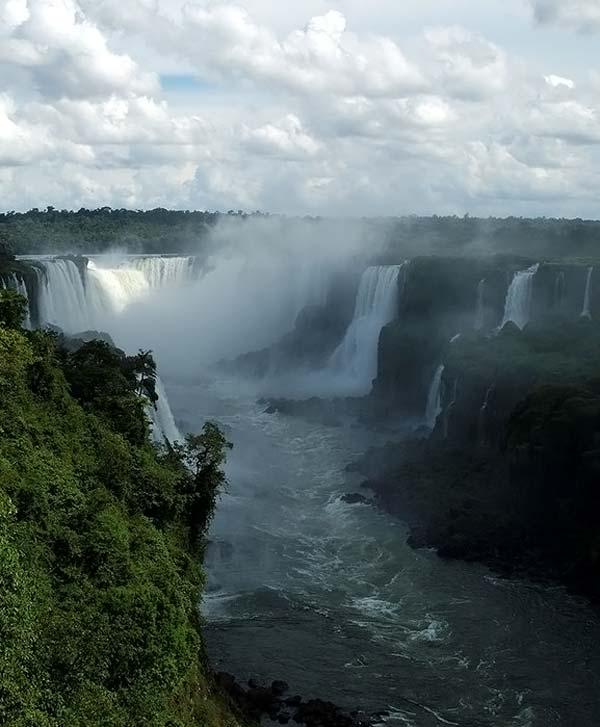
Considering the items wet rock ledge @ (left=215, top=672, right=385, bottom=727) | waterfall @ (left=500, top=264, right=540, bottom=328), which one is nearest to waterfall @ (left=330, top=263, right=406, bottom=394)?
waterfall @ (left=500, top=264, right=540, bottom=328)

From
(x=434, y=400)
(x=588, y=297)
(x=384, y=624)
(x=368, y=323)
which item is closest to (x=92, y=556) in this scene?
(x=384, y=624)

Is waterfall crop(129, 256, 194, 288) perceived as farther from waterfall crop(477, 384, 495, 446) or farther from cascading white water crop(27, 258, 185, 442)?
waterfall crop(477, 384, 495, 446)

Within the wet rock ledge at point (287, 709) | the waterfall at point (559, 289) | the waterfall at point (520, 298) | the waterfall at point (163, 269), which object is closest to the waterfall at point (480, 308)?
the waterfall at point (520, 298)

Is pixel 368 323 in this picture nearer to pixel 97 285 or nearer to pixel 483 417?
pixel 97 285

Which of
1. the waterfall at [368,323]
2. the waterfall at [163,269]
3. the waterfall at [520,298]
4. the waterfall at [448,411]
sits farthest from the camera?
the waterfall at [163,269]

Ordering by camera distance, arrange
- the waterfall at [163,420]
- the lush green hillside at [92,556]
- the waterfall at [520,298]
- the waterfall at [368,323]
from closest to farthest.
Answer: the lush green hillside at [92,556] < the waterfall at [163,420] < the waterfall at [520,298] < the waterfall at [368,323]

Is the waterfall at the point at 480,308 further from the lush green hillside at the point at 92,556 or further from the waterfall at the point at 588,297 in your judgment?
the lush green hillside at the point at 92,556
